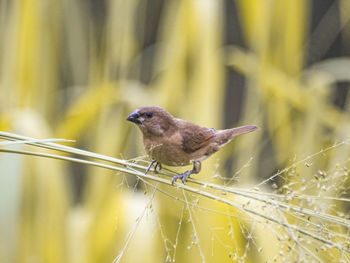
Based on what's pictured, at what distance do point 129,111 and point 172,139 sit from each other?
468 mm

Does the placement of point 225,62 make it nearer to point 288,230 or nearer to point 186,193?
point 186,193

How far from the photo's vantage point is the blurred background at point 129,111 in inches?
64.7

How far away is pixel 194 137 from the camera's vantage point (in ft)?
5.44

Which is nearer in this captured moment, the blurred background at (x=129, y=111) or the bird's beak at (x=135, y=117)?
the bird's beak at (x=135, y=117)

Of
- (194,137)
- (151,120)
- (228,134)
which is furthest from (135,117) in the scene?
(228,134)

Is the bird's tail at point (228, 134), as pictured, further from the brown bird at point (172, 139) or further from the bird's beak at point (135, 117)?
the bird's beak at point (135, 117)

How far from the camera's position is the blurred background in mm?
1644

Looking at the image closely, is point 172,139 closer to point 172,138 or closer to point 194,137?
point 172,138

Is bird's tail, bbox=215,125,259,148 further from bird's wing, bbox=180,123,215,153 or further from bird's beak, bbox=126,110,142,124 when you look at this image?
bird's beak, bbox=126,110,142,124

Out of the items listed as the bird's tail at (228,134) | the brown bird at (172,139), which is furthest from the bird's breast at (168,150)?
the bird's tail at (228,134)

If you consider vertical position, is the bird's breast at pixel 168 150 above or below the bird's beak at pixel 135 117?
below

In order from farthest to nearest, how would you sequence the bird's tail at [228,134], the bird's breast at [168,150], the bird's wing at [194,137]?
the bird's tail at [228,134] < the bird's wing at [194,137] < the bird's breast at [168,150]

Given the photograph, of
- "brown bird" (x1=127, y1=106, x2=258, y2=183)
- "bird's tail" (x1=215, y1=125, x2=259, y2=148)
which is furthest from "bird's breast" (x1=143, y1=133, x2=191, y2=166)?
"bird's tail" (x1=215, y1=125, x2=259, y2=148)

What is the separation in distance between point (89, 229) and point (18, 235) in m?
0.24
